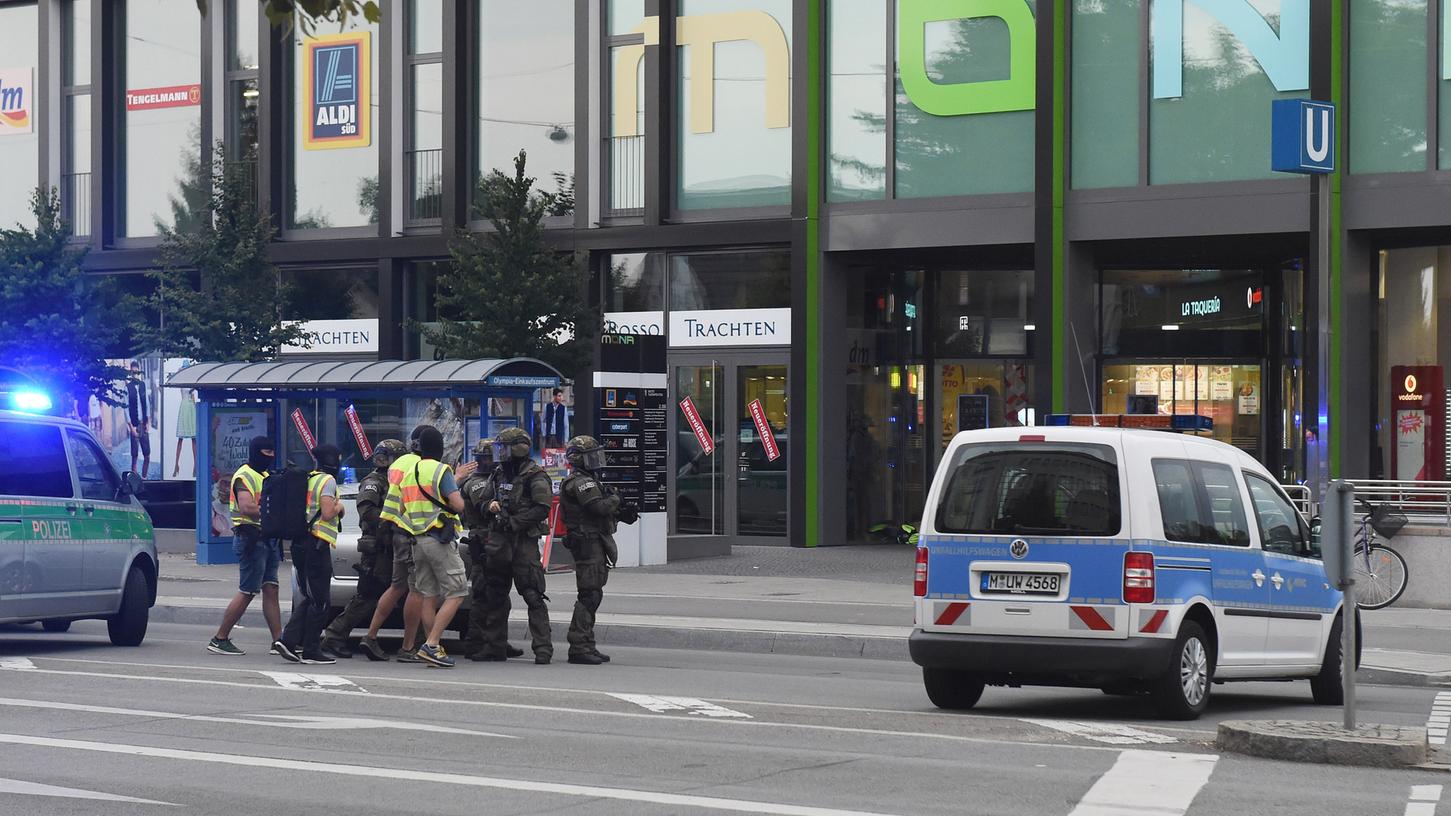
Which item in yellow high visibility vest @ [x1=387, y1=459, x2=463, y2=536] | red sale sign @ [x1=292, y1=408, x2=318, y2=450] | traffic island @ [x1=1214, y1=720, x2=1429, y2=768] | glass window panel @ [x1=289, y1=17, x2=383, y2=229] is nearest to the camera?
traffic island @ [x1=1214, y1=720, x2=1429, y2=768]

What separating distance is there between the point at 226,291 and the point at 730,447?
7.26 meters

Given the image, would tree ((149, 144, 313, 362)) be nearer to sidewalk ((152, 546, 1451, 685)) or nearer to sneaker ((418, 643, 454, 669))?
sidewalk ((152, 546, 1451, 685))

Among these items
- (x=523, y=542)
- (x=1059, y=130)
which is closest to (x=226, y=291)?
(x=1059, y=130)

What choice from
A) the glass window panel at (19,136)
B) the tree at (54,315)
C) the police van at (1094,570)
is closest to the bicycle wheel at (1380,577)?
the police van at (1094,570)

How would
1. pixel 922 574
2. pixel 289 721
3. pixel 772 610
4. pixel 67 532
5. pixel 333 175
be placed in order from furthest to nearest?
pixel 333 175 → pixel 772 610 → pixel 67 532 → pixel 922 574 → pixel 289 721

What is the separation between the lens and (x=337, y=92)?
30.5 m

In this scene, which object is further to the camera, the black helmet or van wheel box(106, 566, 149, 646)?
van wheel box(106, 566, 149, 646)

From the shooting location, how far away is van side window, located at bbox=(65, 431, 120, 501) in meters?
16.3

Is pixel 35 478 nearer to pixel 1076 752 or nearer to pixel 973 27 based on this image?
pixel 1076 752

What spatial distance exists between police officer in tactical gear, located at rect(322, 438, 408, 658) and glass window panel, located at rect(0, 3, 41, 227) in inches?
800

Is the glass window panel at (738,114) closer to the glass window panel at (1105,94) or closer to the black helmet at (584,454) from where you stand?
the glass window panel at (1105,94)

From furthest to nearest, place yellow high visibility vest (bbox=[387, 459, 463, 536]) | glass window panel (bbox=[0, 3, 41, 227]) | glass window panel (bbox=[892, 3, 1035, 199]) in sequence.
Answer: glass window panel (bbox=[0, 3, 41, 227]) < glass window panel (bbox=[892, 3, 1035, 199]) < yellow high visibility vest (bbox=[387, 459, 463, 536])

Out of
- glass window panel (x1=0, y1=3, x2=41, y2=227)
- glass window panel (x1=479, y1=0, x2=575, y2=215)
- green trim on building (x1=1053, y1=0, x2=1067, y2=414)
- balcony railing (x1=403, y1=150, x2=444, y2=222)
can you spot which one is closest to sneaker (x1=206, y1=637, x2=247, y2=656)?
green trim on building (x1=1053, y1=0, x2=1067, y2=414)

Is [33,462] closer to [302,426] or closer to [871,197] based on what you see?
[302,426]
